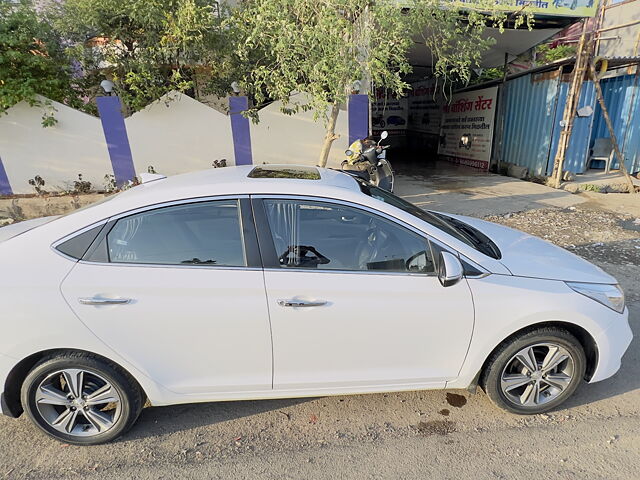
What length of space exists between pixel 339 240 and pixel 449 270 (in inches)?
25.4

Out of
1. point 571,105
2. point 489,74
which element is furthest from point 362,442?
point 489,74

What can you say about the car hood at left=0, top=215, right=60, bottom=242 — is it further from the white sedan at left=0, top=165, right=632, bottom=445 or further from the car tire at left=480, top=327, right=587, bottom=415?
the car tire at left=480, top=327, right=587, bottom=415

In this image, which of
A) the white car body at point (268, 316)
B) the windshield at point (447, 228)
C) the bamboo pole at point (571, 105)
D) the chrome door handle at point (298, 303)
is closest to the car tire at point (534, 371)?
the white car body at point (268, 316)

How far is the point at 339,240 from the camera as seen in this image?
229 cm

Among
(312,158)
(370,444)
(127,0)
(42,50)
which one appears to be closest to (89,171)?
(42,50)

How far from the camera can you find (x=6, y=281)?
6.49 ft

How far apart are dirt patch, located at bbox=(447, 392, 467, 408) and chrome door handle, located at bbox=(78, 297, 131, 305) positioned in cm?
214

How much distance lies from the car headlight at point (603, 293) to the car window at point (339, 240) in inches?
38.4

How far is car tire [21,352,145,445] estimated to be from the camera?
6.85 feet

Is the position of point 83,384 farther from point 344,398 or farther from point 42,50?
point 42,50

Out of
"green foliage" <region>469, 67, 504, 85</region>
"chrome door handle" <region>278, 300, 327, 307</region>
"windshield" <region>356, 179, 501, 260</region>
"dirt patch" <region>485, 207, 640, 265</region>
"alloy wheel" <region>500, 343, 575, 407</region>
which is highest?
"green foliage" <region>469, 67, 504, 85</region>

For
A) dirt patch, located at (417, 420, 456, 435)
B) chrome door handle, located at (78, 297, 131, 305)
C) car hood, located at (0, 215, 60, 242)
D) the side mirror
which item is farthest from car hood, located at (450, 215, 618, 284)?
car hood, located at (0, 215, 60, 242)

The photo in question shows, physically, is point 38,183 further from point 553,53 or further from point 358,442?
point 553,53

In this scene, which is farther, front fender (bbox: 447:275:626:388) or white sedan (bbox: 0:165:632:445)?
front fender (bbox: 447:275:626:388)
